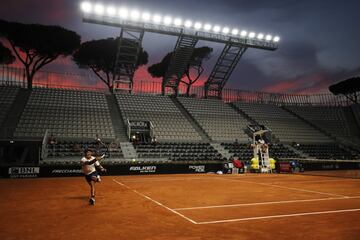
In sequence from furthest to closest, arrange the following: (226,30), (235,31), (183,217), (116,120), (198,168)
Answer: (235,31) → (226,30) → (116,120) → (198,168) → (183,217)

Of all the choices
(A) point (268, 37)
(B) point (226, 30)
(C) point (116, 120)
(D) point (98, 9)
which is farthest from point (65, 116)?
(A) point (268, 37)

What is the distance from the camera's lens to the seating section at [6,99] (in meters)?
31.7

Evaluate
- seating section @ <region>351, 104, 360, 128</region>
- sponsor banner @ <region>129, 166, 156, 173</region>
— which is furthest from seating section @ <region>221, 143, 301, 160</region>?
seating section @ <region>351, 104, 360, 128</region>

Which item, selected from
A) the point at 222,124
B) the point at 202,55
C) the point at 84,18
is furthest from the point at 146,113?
the point at 202,55

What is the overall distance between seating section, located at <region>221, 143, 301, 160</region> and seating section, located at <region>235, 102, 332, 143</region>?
2934 mm

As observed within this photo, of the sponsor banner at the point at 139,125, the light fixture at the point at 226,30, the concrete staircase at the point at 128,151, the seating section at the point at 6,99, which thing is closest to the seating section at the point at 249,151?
the sponsor banner at the point at 139,125

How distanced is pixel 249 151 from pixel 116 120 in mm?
16312

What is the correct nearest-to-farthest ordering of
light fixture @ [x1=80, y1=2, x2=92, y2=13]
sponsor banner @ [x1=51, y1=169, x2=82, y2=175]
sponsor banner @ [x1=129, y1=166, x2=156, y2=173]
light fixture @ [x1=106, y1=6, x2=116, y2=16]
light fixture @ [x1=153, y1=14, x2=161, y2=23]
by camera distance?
1. sponsor banner @ [x1=51, y1=169, x2=82, y2=175]
2. sponsor banner @ [x1=129, y1=166, x2=156, y2=173]
3. light fixture @ [x1=80, y1=2, x2=92, y2=13]
4. light fixture @ [x1=106, y1=6, x2=116, y2=16]
5. light fixture @ [x1=153, y1=14, x2=161, y2=23]

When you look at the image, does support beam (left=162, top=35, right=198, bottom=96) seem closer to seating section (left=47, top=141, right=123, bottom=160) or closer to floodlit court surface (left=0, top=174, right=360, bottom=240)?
seating section (left=47, top=141, right=123, bottom=160)

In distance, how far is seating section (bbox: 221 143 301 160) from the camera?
3412 centimetres

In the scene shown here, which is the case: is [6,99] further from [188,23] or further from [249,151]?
[249,151]

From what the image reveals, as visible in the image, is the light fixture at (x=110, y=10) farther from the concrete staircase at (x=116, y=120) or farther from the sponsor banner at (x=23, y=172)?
the sponsor banner at (x=23, y=172)

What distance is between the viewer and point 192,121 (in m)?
40.2

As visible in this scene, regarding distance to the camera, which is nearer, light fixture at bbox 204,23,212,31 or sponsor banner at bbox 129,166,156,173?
sponsor banner at bbox 129,166,156,173
